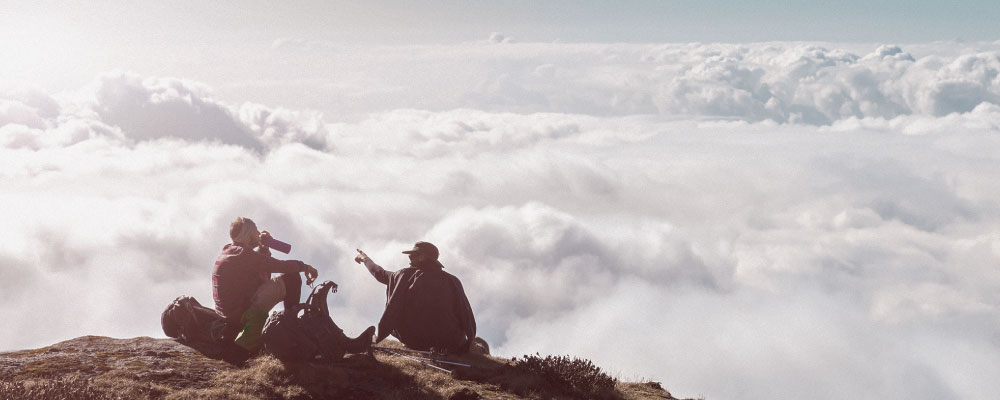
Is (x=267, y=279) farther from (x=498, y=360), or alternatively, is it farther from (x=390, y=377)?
(x=498, y=360)

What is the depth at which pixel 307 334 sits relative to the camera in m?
10.4

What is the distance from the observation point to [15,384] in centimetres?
816

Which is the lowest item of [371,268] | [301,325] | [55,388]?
[55,388]

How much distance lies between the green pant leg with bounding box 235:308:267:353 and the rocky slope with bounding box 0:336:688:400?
1.36 ft

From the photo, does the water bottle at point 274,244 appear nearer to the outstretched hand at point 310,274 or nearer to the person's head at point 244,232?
the person's head at point 244,232

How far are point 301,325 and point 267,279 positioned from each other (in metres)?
1.39

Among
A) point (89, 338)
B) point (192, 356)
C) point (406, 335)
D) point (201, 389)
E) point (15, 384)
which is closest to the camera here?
point (15, 384)

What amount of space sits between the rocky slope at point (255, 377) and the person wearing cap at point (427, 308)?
72 cm

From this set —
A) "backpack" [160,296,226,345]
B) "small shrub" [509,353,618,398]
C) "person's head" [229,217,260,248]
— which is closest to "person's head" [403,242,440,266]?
"small shrub" [509,353,618,398]

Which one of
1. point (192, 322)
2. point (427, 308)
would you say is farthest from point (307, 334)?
point (192, 322)

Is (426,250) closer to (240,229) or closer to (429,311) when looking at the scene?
(429,311)

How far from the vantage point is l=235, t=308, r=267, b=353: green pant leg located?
1079 cm

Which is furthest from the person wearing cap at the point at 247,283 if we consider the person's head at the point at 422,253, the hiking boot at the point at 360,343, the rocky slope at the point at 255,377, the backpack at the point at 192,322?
the person's head at the point at 422,253

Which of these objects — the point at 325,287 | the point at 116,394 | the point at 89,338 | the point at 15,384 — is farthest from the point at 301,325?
the point at 89,338
